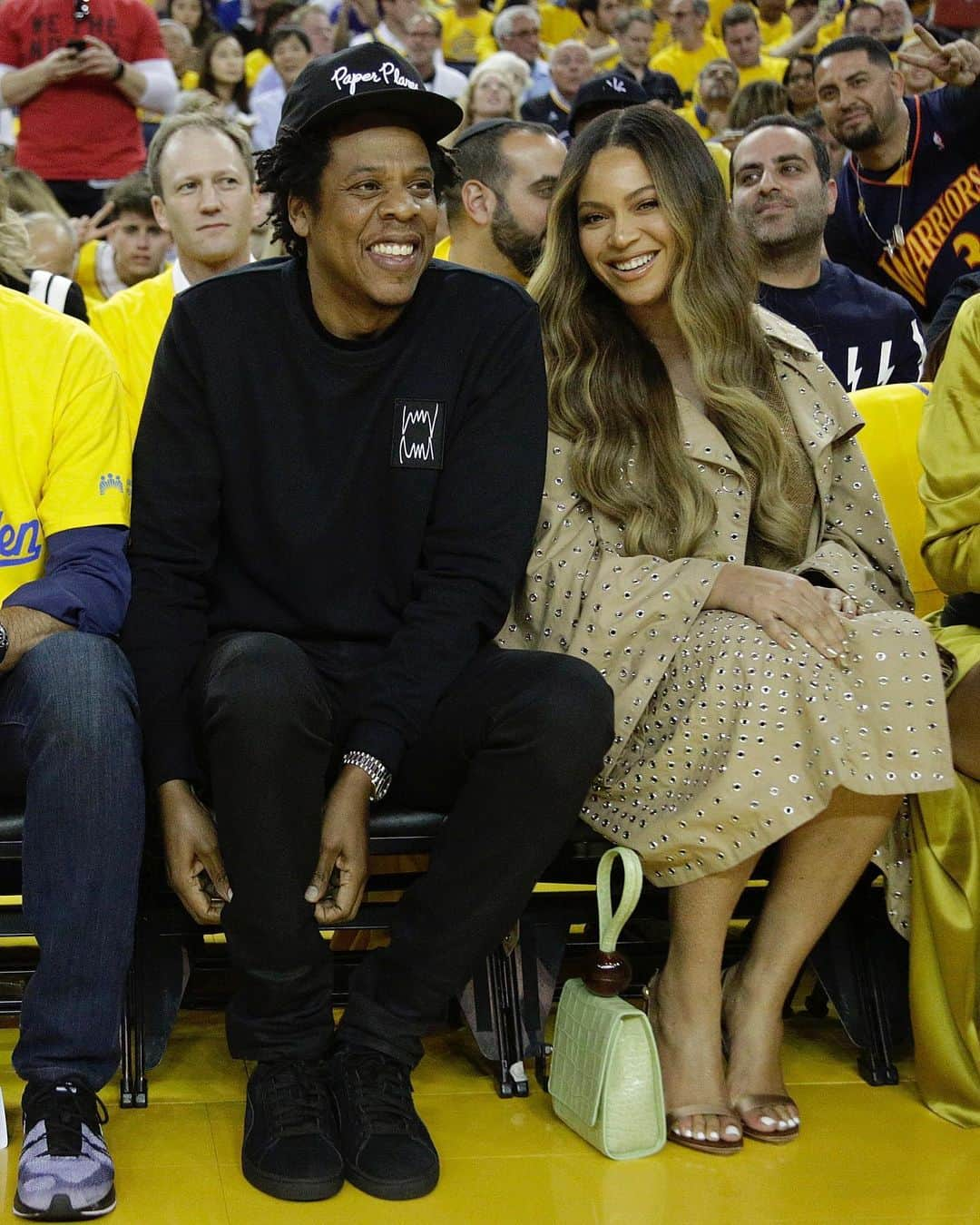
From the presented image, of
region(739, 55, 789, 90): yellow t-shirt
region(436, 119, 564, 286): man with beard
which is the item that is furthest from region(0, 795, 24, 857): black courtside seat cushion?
region(739, 55, 789, 90): yellow t-shirt

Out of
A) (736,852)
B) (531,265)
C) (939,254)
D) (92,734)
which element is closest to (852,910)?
(736,852)

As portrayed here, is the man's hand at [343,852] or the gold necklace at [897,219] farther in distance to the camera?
the gold necklace at [897,219]

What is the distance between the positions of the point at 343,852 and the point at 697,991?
0.62 m

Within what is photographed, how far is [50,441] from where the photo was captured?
9.24 ft

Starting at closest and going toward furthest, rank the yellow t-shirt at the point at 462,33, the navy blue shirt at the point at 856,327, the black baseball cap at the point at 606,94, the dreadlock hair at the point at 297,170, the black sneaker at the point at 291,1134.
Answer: the black sneaker at the point at 291,1134 < the dreadlock hair at the point at 297,170 < the navy blue shirt at the point at 856,327 < the black baseball cap at the point at 606,94 < the yellow t-shirt at the point at 462,33

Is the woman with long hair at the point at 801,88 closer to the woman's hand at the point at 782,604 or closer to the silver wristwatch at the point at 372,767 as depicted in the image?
the woman's hand at the point at 782,604

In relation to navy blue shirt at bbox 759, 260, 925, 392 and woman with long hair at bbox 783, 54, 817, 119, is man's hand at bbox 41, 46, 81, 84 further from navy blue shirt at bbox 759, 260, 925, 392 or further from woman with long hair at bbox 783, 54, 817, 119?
woman with long hair at bbox 783, 54, 817, 119

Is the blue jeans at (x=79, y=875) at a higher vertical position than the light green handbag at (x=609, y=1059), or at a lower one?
higher

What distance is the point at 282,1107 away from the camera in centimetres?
252

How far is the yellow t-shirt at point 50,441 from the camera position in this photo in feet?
9.14

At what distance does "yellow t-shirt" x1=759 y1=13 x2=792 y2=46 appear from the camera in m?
12.1

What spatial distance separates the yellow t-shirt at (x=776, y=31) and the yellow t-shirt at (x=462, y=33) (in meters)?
1.95

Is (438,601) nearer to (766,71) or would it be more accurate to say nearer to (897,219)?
(897,219)

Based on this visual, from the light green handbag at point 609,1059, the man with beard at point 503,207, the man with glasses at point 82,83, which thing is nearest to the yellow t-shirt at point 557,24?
the man with glasses at point 82,83
